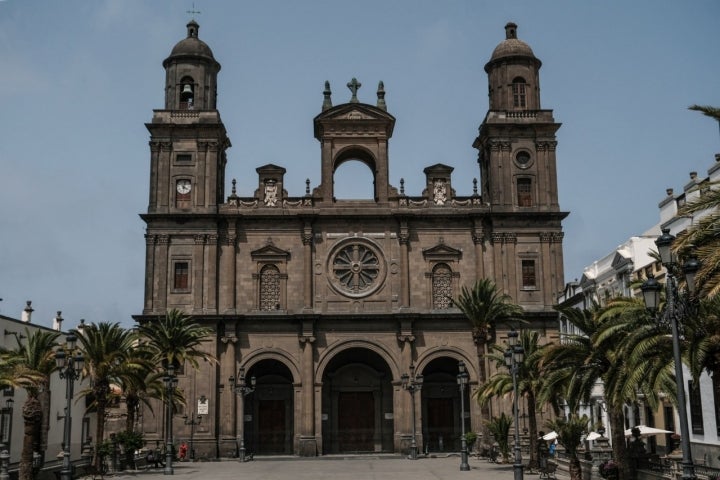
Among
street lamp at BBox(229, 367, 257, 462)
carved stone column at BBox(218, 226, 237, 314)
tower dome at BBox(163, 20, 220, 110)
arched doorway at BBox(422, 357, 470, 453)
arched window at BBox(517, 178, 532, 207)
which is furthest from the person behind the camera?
tower dome at BBox(163, 20, 220, 110)

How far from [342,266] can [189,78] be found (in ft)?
55.1

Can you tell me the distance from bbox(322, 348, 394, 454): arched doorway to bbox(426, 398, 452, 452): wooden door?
2788mm

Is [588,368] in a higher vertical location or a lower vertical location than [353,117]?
lower

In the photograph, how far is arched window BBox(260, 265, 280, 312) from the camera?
5781cm

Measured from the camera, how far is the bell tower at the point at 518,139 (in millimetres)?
58625

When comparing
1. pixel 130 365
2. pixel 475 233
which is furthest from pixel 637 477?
pixel 475 233

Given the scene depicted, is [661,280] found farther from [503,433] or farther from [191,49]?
[191,49]

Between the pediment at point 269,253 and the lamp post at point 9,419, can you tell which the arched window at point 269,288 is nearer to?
the pediment at point 269,253

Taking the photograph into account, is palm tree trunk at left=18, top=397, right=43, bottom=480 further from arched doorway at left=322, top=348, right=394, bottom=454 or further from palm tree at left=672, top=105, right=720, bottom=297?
arched doorway at left=322, top=348, right=394, bottom=454

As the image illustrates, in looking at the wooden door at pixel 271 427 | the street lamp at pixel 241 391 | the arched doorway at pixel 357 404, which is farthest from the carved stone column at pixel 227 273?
the arched doorway at pixel 357 404

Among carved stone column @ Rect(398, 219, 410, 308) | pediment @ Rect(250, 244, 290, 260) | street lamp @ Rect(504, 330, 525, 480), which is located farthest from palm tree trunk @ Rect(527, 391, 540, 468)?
pediment @ Rect(250, 244, 290, 260)

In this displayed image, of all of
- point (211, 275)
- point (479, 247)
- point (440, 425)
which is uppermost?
point (479, 247)

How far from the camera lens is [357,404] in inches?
2350

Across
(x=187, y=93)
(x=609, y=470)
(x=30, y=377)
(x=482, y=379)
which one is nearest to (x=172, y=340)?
(x=30, y=377)
